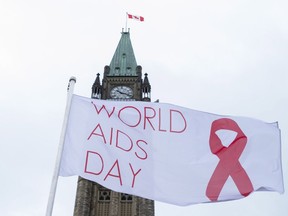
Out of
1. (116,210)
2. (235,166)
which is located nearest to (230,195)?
(235,166)

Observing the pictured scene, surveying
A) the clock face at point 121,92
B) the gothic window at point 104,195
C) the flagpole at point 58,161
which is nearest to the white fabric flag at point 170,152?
the flagpole at point 58,161

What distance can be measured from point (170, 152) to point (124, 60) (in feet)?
202

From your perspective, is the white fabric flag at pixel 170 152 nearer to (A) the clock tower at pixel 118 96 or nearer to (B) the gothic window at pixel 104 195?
(A) the clock tower at pixel 118 96

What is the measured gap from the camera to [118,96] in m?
65.7

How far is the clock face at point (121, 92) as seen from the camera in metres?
65.5

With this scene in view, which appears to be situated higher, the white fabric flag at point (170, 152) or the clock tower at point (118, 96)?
the clock tower at point (118, 96)

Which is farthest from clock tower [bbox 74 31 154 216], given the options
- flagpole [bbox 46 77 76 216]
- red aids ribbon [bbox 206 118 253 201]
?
flagpole [bbox 46 77 76 216]

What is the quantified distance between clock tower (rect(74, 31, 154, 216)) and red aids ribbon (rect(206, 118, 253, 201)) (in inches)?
1553

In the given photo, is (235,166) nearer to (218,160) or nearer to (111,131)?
(218,160)

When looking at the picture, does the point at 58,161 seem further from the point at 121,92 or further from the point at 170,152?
the point at 121,92

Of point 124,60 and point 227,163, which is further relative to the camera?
point 124,60

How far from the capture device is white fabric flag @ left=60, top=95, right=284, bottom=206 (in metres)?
12.1

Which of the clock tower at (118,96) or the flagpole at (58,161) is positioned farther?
the clock tower at (118,96)

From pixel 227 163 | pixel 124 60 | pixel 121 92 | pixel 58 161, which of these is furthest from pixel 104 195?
pixel 58 161
